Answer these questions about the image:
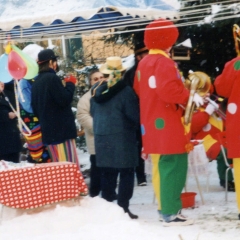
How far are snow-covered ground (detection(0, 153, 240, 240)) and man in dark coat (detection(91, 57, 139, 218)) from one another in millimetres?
331

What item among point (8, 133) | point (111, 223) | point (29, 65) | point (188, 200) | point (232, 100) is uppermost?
point (29, 65)

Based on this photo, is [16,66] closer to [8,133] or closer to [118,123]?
[8,133]

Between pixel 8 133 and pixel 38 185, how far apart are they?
1106mm

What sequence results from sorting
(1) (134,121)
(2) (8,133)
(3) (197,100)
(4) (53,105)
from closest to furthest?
(3) (197,100) < (1) (134,121) < (4) (53,105) < (2) (8,133)

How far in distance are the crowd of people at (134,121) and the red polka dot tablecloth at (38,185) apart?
1.11ft

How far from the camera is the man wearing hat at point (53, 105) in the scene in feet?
20.6

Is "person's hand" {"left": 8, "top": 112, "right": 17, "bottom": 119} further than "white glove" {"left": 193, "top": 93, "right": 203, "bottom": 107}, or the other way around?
"person's hand" {"left": 8, "top": 112, "right": 17, "bottom": 119}

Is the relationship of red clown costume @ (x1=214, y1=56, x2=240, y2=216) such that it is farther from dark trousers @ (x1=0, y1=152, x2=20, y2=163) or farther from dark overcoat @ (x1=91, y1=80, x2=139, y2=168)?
dark trousers @ (x1=0, y1=152, x2=20, y2=163)

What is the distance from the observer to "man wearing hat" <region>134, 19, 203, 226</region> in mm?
5215

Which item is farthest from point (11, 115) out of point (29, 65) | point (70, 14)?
point (70, 14)

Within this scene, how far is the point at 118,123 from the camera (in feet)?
18.7

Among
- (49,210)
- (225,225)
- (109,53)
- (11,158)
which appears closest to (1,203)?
(49,210)

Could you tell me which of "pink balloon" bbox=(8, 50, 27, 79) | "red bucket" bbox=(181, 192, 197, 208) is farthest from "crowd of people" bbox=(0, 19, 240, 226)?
"red bucket" bbox=(181, 192, 197, 208)

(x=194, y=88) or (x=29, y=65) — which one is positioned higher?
(x=29, y=65)
